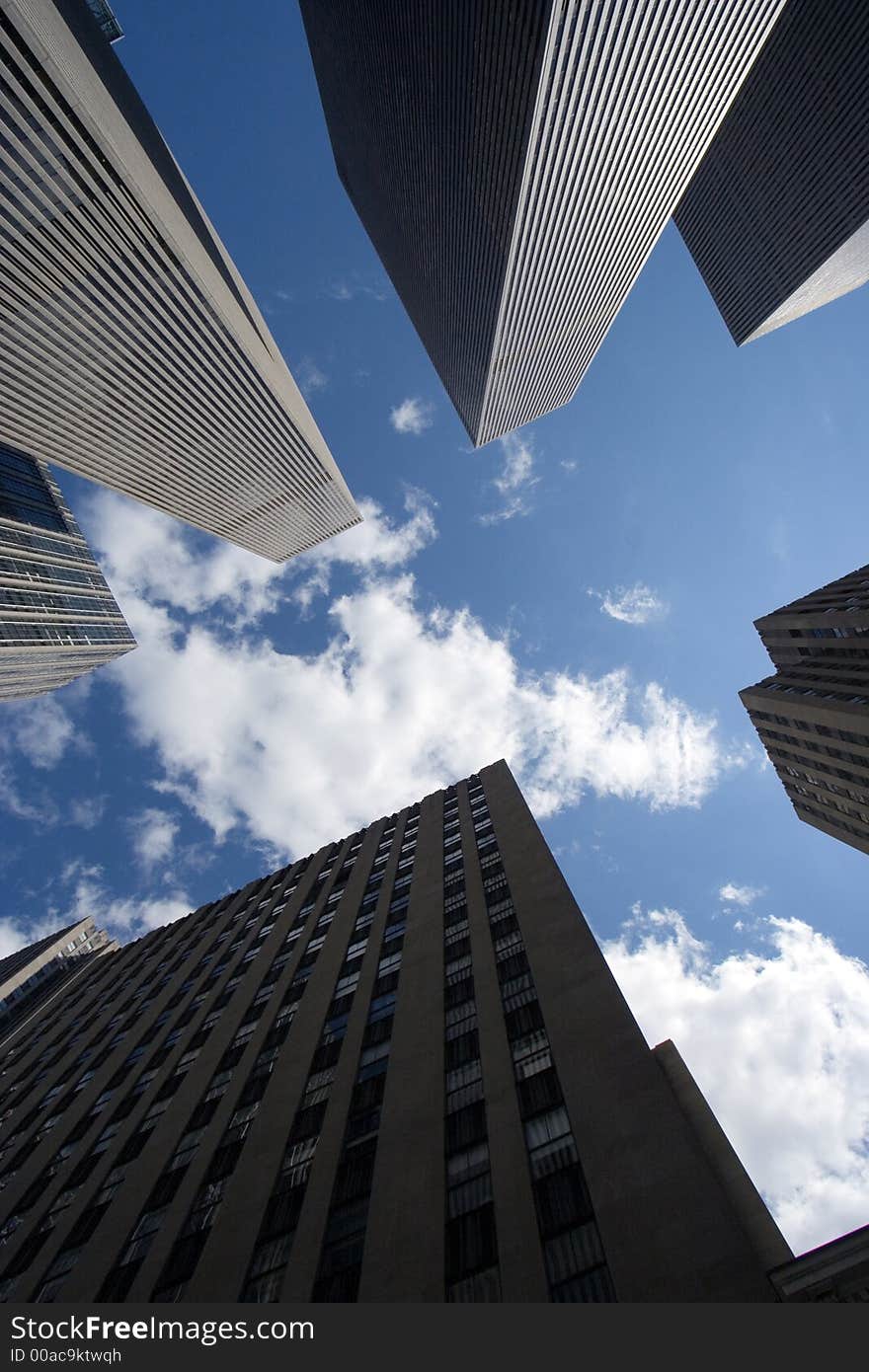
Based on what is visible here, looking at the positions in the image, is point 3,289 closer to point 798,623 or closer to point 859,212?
point 798,623

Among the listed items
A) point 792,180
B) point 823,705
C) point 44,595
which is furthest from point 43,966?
point 792,180

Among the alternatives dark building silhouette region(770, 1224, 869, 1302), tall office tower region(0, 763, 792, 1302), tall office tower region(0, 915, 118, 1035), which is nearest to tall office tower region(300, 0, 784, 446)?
tall office tower region(0, 763, 792, 1302)

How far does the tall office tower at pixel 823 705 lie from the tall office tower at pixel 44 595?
12005 cm

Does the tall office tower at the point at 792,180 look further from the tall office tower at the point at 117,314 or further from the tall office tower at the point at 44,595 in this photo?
the tall office tower at the point at 44,595

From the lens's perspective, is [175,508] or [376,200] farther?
[376,200]

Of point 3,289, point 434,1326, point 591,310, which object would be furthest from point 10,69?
point 591,310

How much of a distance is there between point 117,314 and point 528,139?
63.1m

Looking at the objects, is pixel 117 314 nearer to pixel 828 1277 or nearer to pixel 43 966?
pixel 828 1277

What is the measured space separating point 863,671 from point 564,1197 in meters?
70.3

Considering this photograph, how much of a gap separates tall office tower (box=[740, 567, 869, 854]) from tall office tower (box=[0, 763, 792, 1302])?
150 feet

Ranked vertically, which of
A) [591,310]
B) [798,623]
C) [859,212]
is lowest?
[798,623]

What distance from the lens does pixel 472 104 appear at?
94625 mm

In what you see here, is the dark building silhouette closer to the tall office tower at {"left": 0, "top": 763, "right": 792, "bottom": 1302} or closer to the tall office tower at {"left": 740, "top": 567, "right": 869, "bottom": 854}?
the tall office tower at {"left": 0, "top": 763, "right": 792, "bottom": 1302}

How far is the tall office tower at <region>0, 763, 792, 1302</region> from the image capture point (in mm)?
18172
